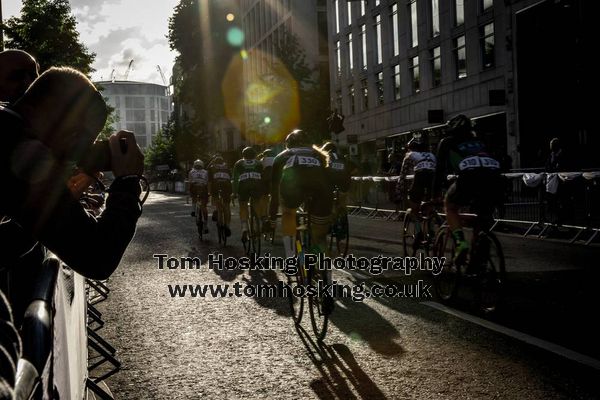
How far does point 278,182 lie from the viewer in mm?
7383

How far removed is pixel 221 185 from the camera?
51.0ft

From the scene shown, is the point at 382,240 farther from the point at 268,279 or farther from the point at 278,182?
the point at 278,182

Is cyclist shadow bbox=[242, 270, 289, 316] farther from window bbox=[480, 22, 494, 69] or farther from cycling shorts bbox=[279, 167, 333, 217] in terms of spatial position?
window bbox=[480, 22, 494, 69]

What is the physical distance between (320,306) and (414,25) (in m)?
31.7

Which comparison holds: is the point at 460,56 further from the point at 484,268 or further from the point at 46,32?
the point at 484,268

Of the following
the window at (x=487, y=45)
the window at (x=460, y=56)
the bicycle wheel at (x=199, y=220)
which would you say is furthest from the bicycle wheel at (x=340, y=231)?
the window at (x=460, y=56)

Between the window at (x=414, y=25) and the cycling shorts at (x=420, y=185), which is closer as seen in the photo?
the cycling shorts at (x=420, y=185)

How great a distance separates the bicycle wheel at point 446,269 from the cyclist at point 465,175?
0.75ft

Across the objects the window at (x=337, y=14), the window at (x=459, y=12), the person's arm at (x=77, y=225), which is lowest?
the person's arm at (x=77, y=225)

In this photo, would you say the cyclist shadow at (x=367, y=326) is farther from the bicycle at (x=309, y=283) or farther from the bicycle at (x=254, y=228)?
the bicycle at (x=254, y=228)

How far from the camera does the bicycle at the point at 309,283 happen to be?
6008mm

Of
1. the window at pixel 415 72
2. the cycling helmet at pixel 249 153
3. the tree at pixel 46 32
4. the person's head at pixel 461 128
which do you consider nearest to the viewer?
the person's head at pixel 461 128

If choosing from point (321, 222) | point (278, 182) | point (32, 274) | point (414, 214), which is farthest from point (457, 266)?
point (32, 274)

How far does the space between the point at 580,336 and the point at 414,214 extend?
4239mm
